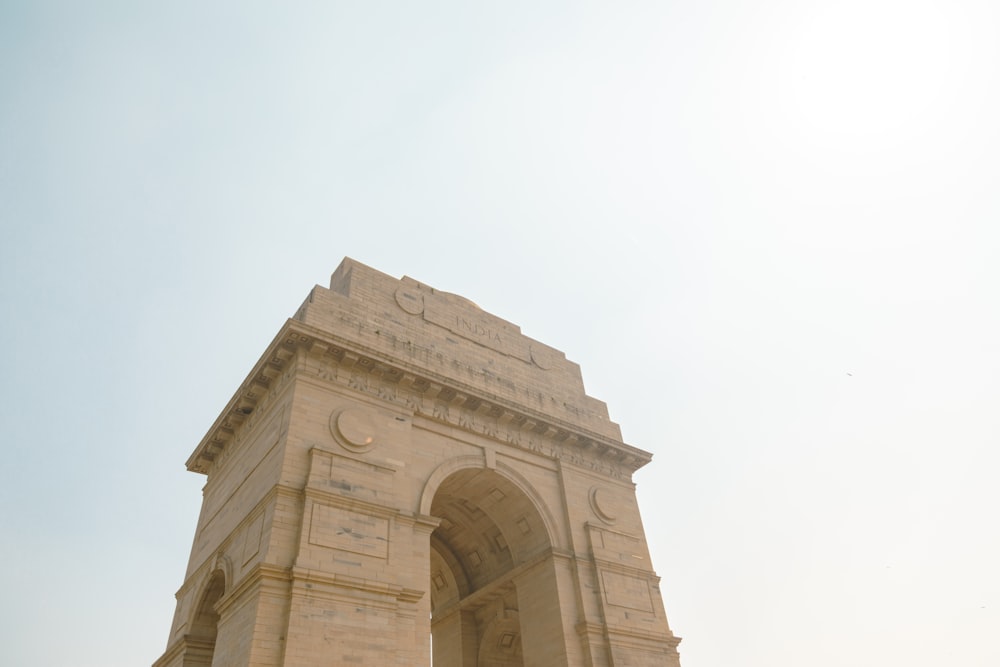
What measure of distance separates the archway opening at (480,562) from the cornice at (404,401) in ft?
5.63

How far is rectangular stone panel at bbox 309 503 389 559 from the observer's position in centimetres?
1509

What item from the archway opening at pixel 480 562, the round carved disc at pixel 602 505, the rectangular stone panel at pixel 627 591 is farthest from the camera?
the round carved disc at pixel 602 505

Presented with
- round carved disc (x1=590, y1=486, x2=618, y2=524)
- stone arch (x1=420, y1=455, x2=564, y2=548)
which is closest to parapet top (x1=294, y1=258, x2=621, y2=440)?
stone arch (x1=420, y1=455, x2=564, y2=548)

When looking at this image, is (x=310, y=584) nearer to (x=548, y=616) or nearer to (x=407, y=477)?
(x=407, y=477)

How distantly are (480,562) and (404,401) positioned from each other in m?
6.96

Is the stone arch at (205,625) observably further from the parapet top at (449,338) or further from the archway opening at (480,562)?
the parapet top at (449,338)

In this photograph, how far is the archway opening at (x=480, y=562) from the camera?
2025 centimetres

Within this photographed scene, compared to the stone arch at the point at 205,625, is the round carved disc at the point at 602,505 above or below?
above

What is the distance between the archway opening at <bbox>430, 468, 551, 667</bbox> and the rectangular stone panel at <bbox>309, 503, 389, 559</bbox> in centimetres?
395

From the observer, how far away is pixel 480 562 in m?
22.5

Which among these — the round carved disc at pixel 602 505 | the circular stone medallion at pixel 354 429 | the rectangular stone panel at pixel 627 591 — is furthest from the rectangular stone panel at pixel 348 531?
the round carved disc at pixel 602 505

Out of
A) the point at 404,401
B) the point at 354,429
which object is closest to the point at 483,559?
the point at 404,401

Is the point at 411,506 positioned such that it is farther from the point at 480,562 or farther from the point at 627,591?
the point at 627,591

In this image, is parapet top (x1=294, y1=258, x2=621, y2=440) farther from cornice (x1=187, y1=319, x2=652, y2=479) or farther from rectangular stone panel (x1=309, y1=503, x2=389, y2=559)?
rectangular stone panel (x1=309, y1=503, x2=389, y2=559)
